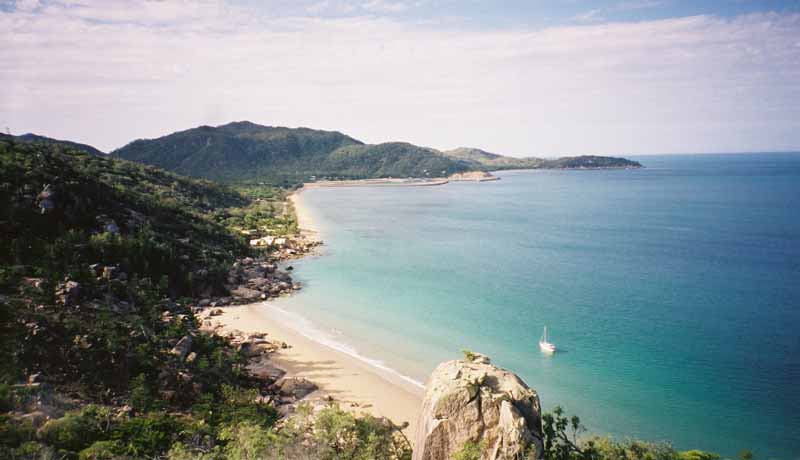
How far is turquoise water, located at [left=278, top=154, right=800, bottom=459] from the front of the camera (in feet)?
81.5

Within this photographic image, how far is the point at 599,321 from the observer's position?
3684 centimetres

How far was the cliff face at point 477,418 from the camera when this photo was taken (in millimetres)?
12969

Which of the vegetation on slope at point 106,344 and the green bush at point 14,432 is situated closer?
the green bush at point 14,432

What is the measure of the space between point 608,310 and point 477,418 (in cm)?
2989

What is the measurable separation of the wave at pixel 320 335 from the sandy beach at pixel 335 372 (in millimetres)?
76

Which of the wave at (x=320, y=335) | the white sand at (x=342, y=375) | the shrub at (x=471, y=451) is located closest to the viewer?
the shrub at (x=471, y=451)

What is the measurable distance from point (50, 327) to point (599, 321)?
35459 millimetres

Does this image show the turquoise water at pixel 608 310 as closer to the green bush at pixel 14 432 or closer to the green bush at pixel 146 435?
the green bush at pixel 146 435

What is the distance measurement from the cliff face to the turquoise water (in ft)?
37.0

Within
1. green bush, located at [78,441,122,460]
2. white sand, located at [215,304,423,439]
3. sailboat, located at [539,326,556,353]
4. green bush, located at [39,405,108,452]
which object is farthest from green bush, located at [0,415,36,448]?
sailboat, located at [539,326,556,353]

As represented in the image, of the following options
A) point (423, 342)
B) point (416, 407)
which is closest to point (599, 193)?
point (423, 342)

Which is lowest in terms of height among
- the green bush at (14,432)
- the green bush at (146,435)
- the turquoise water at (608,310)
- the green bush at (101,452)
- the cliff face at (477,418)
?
the turquoise water at (608,310)

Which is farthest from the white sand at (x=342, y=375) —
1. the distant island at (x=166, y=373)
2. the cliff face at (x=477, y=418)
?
the cliff face at (x=477, y=418)

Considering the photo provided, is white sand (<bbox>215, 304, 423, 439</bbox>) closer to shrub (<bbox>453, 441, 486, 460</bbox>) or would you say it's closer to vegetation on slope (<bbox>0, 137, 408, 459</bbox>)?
vegetation on slope (<bbox>0, 137, 408, 459</bbox>)
